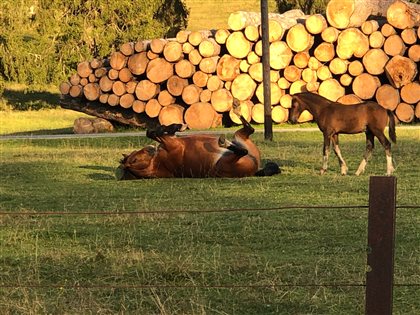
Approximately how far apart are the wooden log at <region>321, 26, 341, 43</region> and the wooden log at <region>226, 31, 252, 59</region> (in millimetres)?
1913

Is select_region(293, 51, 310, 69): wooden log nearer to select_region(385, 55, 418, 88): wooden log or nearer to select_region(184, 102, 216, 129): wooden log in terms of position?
Answer: select_region(385, 55, 418, 88): wooden log

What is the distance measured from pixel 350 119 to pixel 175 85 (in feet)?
38.7

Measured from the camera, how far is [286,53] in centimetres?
2508

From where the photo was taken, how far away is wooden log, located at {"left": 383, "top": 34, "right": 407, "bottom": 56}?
80.0ft

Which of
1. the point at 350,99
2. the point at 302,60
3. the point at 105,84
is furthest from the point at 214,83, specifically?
the point at 350,99

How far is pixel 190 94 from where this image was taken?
83.4 ft

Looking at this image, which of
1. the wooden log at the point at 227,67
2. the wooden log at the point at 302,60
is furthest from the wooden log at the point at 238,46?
the wooden log at the point at 302,60

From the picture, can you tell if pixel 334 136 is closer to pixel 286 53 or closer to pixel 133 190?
pixel 133 190

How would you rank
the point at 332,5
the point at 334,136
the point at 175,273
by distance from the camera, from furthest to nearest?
1. the point at 332,5
2. the point at 334,136
3. the point at 175,273

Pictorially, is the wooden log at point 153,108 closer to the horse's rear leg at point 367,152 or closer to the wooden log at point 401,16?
the wooden log at point 401,16

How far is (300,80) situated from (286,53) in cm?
78

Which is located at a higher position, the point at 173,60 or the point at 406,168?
the point at 173,60

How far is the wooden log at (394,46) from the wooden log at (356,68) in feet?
2.31

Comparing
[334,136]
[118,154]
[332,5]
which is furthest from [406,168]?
[332,5]
